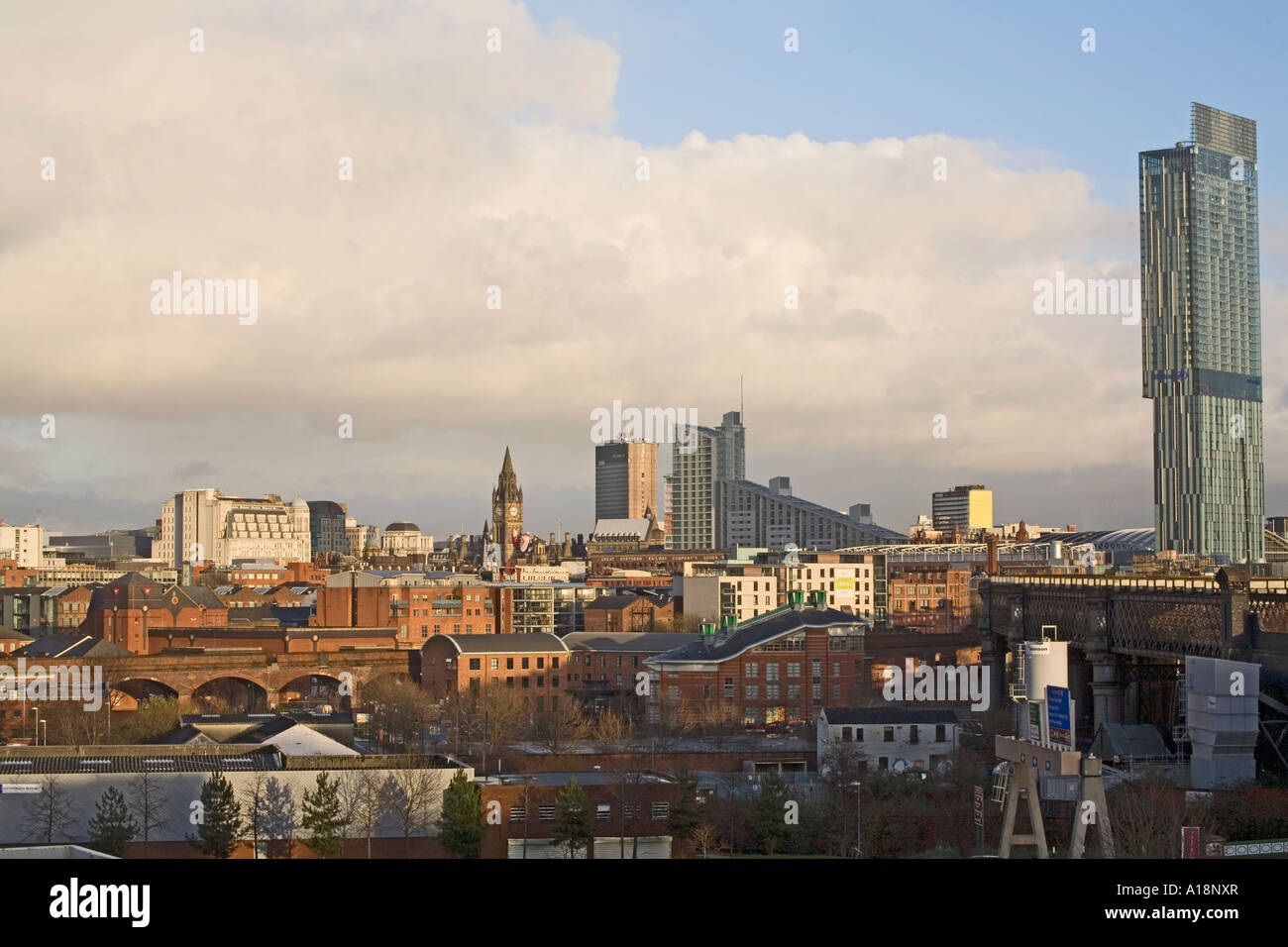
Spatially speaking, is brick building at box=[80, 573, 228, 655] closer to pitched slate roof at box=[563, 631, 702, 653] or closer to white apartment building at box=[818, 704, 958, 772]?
pitched slate roof at box=[563, 631, 702, 653]

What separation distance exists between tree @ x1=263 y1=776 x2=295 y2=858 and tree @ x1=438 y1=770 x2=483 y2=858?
2625 millimetres

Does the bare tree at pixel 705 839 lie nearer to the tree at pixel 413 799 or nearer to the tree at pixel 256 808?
the tree at pixel 413 799

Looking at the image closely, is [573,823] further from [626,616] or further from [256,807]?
[626,616]

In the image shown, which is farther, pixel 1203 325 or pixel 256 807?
pixel 1203 325

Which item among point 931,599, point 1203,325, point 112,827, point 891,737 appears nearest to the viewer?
point 112,827

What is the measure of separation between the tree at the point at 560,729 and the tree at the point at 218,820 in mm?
12422

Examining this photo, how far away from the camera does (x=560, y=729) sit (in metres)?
37.8

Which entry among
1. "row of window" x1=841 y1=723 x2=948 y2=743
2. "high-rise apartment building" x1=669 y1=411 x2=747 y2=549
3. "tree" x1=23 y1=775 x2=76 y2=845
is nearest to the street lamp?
"row of window" x1=841 y1=723 x2=948 y2=743

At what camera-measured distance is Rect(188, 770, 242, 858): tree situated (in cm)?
2166

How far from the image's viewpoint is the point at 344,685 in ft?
176

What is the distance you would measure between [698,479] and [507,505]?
57.7m

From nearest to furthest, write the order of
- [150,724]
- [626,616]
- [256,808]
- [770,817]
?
1. [256,808]
2. [770,817]
3. [150,724]
4. [626,616]

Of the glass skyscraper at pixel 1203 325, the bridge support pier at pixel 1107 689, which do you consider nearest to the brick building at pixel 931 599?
the bridge support pier at pixel 1107 689

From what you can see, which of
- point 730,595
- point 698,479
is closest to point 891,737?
point 730,595
